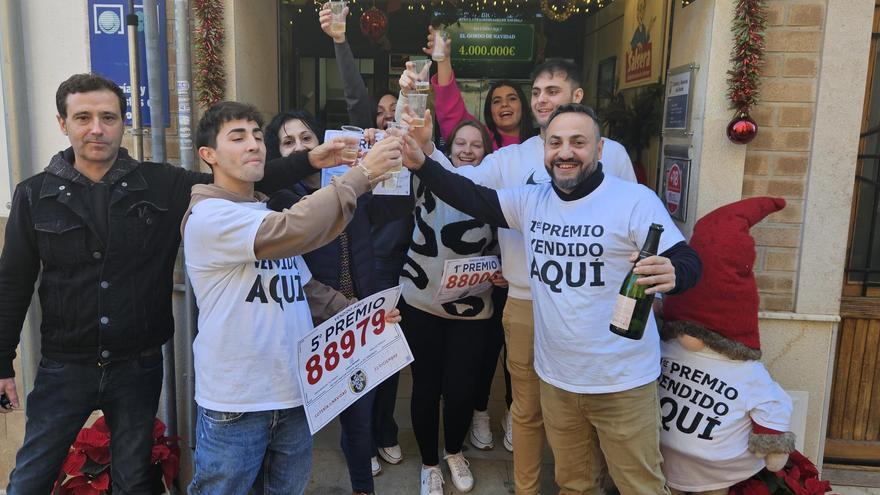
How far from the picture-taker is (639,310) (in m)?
2.22

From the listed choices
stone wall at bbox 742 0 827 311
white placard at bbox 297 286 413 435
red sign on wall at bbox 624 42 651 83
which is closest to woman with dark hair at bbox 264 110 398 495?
white placard at bbox 297 286 413 435

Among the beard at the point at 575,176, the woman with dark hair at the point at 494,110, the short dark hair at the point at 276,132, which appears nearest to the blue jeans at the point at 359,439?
the short dark hair at the point at 276,132

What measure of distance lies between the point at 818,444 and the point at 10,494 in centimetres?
382

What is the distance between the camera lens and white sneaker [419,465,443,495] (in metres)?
3.24

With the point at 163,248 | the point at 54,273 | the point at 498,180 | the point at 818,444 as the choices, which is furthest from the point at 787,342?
the point at 54,273

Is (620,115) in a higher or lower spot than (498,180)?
higher

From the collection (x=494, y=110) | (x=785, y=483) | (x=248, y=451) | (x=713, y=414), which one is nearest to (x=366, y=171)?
(x=248, y=451)

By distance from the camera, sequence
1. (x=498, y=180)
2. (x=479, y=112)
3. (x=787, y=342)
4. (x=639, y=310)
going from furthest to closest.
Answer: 1. (x=479, y=112)
2. (x=787, y=342)
3. (x=498, y=180)
4. (x=639, y=310)

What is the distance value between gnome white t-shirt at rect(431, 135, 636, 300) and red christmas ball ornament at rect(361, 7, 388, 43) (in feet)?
10.6

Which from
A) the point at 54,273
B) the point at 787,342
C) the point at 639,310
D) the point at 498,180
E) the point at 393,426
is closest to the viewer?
the point at 639,310

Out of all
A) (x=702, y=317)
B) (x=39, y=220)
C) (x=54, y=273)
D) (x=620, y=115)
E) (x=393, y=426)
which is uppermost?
(x=620, y=115)

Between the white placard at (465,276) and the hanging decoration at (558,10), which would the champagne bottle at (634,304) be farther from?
the hanging decoration at (558,10)

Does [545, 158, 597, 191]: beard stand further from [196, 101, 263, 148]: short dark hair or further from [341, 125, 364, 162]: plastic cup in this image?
[196, 101, 263, 148]: short dark hair

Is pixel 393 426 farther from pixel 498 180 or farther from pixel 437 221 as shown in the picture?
pixel 498 180
